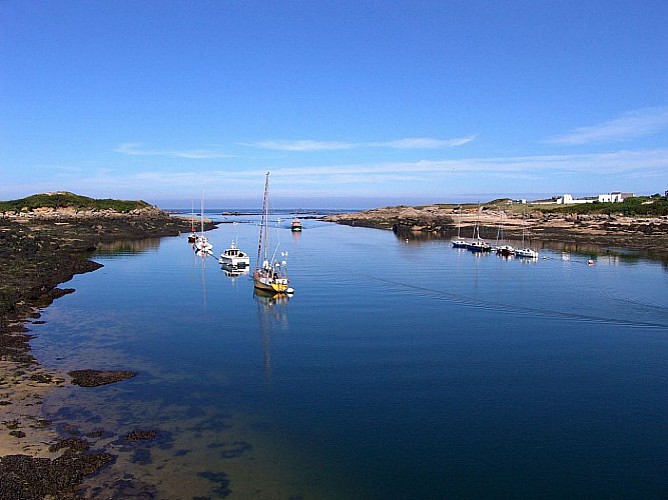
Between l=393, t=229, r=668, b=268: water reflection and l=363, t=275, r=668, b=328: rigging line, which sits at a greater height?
l=393, t=229, r=668, b=268: water reflection

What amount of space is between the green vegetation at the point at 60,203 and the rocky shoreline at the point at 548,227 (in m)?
72.0

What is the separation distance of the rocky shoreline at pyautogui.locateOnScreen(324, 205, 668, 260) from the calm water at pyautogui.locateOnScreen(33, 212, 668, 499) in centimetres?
4834

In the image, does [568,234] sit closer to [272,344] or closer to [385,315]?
[385,315]

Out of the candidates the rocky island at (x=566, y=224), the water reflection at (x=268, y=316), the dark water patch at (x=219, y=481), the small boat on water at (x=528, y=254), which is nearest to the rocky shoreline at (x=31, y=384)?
the dark water patch at (x=219, y=481)

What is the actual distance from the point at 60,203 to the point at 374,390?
14290cm

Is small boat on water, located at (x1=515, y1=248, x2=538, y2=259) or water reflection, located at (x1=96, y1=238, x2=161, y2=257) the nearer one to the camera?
small boat on water, located at (x1=515, y1=248, x2=538, y2=259)

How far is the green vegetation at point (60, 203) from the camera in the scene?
13888 cm

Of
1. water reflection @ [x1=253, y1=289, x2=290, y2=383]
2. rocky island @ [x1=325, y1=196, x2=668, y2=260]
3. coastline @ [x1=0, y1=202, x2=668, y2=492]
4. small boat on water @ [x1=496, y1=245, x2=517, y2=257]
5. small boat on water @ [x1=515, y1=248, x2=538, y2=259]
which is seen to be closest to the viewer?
coastline @ [x1=0, y1=202, x2=668, y2=492]

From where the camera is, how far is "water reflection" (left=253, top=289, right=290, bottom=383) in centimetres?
2931

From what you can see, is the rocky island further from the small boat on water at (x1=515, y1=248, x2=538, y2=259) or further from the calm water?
the calm water

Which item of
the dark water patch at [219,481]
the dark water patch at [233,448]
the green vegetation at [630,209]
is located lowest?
the dark water patch at [219,481]

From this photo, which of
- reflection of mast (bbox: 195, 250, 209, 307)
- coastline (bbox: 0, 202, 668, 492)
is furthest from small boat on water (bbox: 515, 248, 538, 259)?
reflection of mast (bbox: 195, 250, 209, 307)

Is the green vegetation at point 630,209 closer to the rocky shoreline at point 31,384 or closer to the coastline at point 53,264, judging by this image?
the coastline at point 53,264

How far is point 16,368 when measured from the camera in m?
25.2
